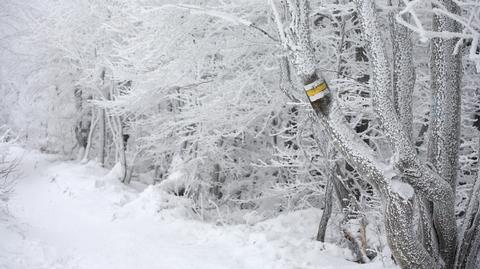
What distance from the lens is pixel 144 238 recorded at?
310 inches

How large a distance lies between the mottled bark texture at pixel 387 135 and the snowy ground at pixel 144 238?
186 centimetres

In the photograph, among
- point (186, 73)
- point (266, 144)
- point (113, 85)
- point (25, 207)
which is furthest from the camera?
point (113, 85)

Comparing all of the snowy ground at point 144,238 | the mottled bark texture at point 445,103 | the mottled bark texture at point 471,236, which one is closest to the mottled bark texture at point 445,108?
the mottled bark texture at point 445,103

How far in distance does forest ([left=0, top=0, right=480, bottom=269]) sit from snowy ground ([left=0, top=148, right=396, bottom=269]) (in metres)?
0.04

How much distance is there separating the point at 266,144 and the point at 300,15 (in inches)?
385

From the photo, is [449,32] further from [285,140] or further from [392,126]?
[285,140]

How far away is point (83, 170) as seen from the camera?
53.1 ft

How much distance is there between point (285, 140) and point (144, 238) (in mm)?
3958

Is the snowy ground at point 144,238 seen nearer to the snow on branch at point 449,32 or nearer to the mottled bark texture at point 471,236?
the mottled bark texture at point 471,236

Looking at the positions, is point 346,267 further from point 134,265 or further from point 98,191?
point 98,191

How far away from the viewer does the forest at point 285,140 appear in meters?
3.65

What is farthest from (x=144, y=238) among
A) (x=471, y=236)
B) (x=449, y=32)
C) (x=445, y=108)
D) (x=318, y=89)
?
(x=449, y=32)

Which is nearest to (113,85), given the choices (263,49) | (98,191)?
(98,191)

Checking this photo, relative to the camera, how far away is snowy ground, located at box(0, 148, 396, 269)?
612 cm
